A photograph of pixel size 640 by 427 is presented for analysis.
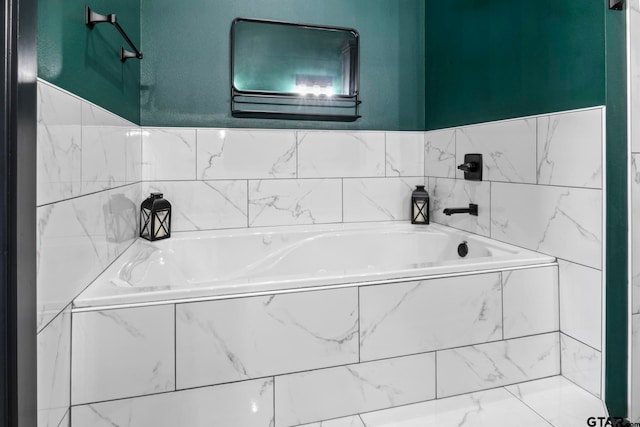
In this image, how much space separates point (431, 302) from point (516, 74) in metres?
1.18

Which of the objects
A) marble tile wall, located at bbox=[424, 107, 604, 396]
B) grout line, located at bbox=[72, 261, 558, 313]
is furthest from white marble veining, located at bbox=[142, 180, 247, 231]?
marble tile wall, located at bbox=[424, 107, 604, 396]

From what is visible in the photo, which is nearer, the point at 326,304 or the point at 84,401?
the point at 84,401

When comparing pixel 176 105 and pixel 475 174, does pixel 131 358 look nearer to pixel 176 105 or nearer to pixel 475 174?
pixel 176 105

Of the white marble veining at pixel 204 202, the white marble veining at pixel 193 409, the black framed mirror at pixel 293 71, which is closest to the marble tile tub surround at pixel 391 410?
the white marble veining at pixel 193 409

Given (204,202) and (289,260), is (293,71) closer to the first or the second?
(204,202)

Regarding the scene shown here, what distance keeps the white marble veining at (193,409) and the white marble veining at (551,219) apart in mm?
1251

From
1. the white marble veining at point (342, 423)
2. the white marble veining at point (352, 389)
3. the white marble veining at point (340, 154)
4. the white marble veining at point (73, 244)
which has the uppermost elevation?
the white marble veining at point (340, 154)

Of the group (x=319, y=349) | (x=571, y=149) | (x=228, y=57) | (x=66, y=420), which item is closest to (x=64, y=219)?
(x=66, y=420)

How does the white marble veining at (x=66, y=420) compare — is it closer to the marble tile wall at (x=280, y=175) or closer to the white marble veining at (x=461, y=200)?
the marble tile wall at (x=280, y=175)

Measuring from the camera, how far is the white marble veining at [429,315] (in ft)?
4.56

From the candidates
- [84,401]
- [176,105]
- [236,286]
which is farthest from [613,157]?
[176,105]

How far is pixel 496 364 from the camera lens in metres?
1.55

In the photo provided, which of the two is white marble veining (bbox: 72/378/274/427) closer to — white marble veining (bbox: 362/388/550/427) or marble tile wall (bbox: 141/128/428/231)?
white marble veining (bbox: 362/388/550/427)

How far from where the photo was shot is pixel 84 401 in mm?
1146
